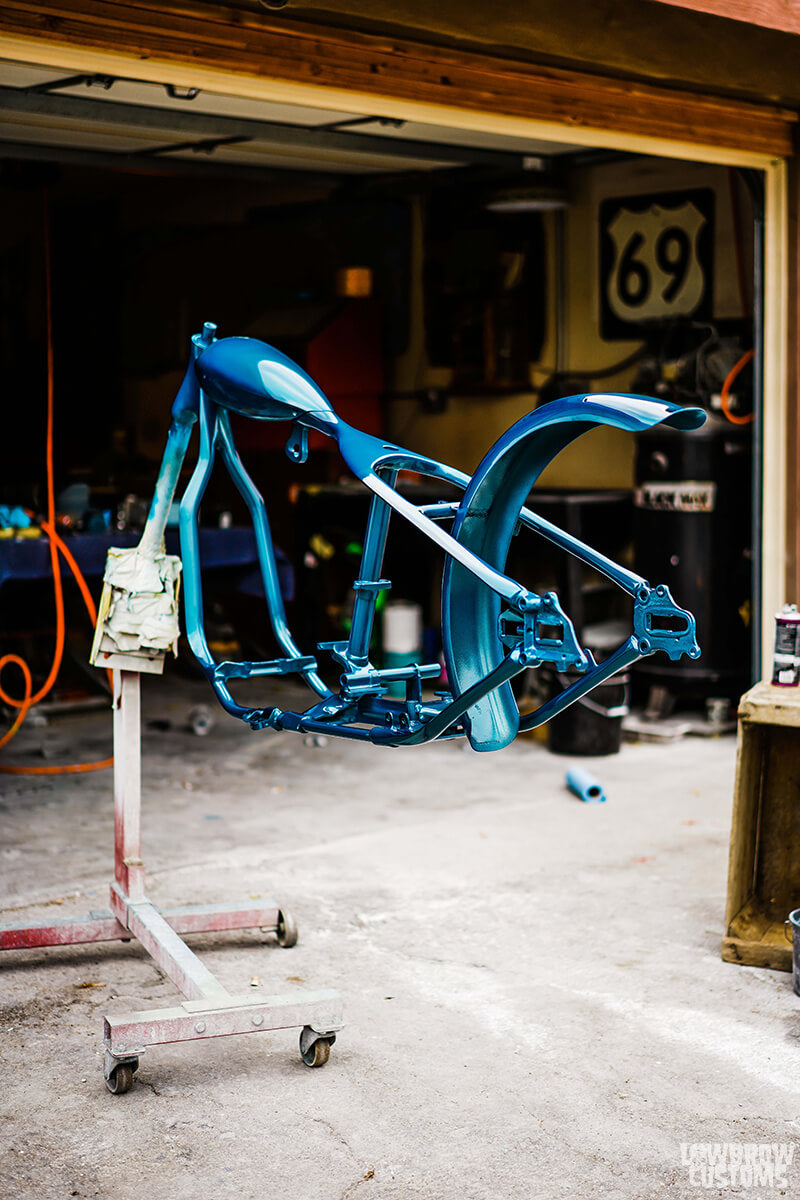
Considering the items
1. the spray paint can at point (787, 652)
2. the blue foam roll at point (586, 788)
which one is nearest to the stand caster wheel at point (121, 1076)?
the spray paint can at point (787, 652)

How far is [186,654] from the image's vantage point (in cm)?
907

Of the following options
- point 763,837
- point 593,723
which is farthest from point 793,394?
point 763,837

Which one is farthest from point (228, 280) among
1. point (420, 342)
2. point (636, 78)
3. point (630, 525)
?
point (636, 78)

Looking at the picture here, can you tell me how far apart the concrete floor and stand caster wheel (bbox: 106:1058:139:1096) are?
0.02m

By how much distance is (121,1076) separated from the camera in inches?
133

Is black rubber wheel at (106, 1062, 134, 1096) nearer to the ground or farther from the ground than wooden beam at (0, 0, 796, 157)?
nearer to the ground

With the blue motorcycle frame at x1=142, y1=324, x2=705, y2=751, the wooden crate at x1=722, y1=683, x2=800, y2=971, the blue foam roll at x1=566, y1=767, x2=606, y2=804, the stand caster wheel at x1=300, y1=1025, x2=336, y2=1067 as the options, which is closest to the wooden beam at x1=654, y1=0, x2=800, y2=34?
the blue motorcycle frame at x1=142, y1=324, x2=705, y2=751

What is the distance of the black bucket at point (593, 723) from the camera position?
6.77 m

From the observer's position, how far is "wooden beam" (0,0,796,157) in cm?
422

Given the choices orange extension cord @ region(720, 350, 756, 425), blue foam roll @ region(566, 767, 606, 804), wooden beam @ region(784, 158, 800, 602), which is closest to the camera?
blue foam roll @ region(566, 767, 606, 804)

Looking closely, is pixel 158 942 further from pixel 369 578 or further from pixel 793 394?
pixel 793 394

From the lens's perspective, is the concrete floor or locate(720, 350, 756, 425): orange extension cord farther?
locate(720, 350, 756, 425): orange extension cord

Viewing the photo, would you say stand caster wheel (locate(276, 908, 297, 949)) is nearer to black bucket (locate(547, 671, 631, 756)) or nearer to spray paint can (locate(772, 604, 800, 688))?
spray paint can (locate(772, 604, 800, 688))

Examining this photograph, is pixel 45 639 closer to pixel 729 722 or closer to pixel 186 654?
pixel 186 654
